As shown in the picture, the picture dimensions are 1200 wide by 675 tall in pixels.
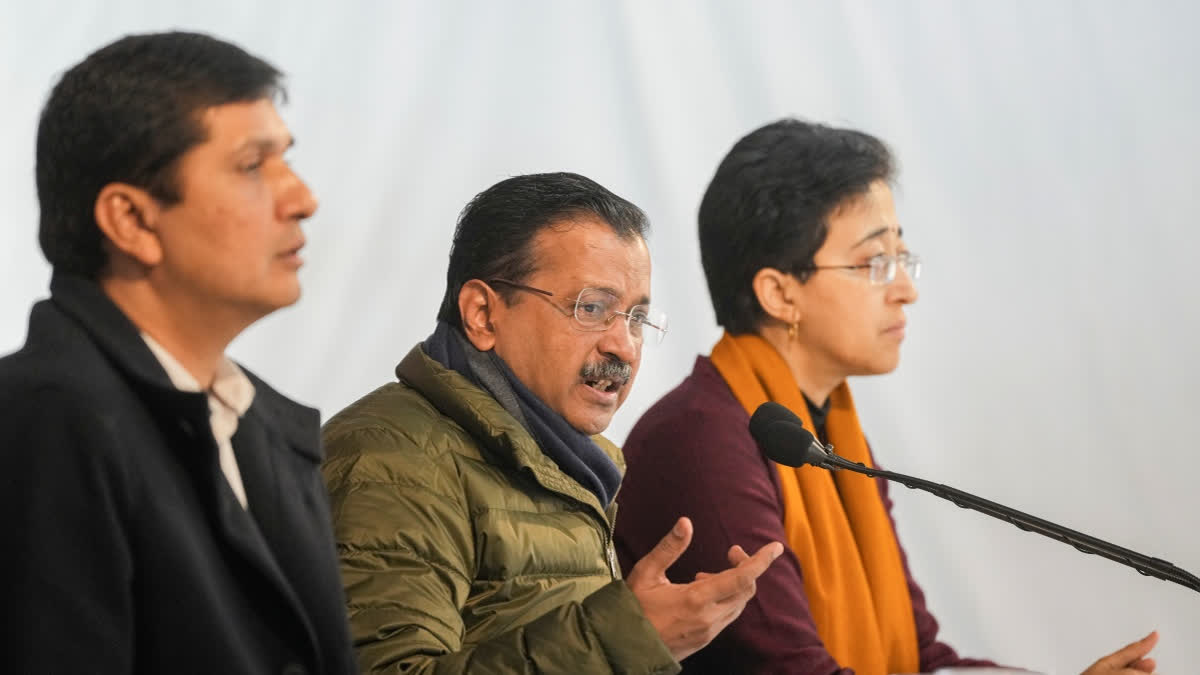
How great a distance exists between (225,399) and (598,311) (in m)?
0.77

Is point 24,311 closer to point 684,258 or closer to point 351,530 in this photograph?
point 351,530

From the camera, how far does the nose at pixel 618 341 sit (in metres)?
2.03

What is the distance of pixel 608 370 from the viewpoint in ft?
6.68

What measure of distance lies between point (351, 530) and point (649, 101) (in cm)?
210

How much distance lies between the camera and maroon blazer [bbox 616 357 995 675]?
87.7 inches

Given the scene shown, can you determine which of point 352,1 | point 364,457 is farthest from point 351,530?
point 352,1

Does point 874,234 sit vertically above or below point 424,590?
above

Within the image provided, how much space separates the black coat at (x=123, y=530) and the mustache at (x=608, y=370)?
2.39 ft

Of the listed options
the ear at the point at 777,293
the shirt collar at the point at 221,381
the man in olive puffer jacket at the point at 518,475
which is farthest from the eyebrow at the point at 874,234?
the shirt collar at the point at 221,381

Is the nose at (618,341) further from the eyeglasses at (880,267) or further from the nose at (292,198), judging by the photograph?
the nose at (292,198)

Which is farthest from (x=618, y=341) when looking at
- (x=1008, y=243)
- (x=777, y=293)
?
(x=1008, y=243)

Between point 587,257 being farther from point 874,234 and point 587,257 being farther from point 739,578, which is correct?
point 874,234

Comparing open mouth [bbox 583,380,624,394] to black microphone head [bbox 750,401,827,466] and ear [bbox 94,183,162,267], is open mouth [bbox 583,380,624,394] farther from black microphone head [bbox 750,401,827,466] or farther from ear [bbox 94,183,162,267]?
ear [bbox 94,183,162,267]

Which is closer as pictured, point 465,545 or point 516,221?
point 465,545
